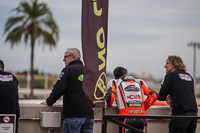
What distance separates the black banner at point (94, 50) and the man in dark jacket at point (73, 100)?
626 mm

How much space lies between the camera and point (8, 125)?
16.1ft

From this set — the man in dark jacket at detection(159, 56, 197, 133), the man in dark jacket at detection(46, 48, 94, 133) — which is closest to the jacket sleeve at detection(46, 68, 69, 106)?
the man in dark jacket at detection(46, 48, 94, 133)

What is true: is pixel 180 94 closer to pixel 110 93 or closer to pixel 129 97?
pixel 129 97

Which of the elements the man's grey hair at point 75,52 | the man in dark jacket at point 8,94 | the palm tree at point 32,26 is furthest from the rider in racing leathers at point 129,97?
the palm tree at point 32,26

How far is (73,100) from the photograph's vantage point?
17.5 ft

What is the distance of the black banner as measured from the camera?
4.64 m

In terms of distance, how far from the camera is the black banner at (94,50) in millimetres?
4641

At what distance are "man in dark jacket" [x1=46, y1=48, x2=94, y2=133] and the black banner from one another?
63cm

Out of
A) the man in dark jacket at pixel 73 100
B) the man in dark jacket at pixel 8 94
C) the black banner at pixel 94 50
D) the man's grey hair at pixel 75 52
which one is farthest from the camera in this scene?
the man's grey hair at pixel 75 52

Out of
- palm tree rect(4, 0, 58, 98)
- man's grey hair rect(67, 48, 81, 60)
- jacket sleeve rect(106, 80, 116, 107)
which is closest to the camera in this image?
man's grey hair rect(67, 48, 81, 60)

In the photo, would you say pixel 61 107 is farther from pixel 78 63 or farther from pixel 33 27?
pixel 33 27

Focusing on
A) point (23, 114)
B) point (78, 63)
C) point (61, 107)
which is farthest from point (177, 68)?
point (23, 114)

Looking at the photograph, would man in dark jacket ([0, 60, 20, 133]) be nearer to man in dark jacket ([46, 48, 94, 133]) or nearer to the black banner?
man in dark jacket ([46, 48, 94, 133])

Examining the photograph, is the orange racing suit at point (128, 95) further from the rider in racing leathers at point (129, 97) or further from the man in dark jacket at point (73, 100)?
the man in dark jacket at point (73, 100)
